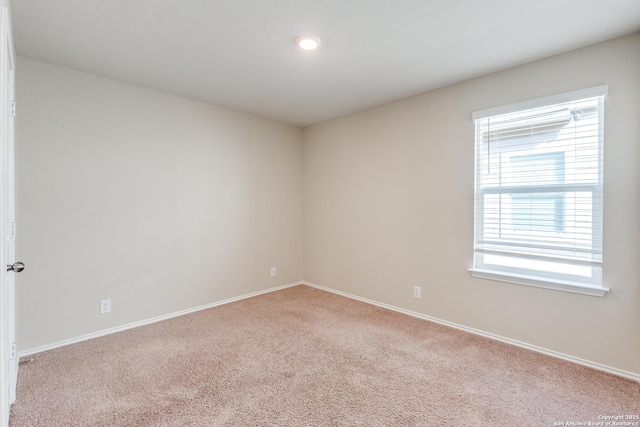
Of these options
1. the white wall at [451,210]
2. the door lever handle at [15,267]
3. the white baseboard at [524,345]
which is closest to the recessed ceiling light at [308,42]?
the white wall at [451,210]

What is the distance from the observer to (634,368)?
2.14 m

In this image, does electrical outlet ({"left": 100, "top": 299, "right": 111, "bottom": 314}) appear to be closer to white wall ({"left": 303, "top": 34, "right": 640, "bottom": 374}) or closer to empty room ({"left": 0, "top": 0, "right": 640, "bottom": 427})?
empty room ({"left": 0, "top": 0, "right": 640, "bottom": 427})

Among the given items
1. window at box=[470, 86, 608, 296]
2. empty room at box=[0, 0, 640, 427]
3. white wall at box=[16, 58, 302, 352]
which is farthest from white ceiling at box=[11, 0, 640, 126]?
window at box=[470, 86, 608, 296]

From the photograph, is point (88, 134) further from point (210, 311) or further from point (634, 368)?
point (634, 368)

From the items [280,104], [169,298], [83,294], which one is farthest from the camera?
[280,104]

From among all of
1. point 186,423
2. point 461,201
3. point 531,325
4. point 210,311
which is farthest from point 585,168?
point 210,311

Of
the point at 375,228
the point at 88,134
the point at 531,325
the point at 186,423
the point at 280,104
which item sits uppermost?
the point at 280,104

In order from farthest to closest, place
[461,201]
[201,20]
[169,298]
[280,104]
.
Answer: [280,104] < [169,298] < [461,201] < [201,20]

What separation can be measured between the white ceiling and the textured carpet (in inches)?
95.1

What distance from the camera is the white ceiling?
189 cm

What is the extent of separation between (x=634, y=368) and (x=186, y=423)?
2.99m

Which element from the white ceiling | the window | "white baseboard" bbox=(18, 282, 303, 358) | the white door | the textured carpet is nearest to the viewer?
the white door

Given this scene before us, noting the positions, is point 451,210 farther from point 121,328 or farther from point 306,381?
point 121,328

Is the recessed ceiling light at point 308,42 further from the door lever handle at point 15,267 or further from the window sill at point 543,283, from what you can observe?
the window sill at point 543,283
